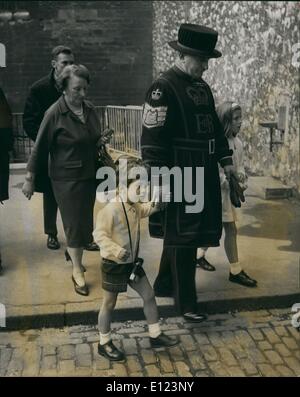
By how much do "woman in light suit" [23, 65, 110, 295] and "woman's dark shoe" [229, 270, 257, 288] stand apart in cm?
124

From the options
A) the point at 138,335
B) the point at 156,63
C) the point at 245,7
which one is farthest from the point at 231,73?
the point at 138,335

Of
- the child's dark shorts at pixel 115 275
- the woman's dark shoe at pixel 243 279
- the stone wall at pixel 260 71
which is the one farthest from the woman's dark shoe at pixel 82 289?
the stone wall at pixel 260 71

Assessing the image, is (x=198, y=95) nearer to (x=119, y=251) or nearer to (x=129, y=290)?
(x=119, y=251)

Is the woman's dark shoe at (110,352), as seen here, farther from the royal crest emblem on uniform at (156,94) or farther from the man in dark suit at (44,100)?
the man in dark suit at (44,100)

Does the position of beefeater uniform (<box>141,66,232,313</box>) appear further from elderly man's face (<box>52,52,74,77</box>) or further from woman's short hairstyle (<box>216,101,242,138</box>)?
elderly man's face (<box>52,52,74,77</box>)

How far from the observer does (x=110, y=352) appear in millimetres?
3807

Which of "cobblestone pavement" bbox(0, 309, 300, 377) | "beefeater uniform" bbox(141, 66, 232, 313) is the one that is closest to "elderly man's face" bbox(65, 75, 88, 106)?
"beefeater uniform" bbox(141, 66, 232, 313)

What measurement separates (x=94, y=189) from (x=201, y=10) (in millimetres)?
7759

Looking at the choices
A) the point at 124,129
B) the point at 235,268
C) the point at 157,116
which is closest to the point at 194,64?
the point at 157,116

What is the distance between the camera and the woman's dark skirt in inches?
179

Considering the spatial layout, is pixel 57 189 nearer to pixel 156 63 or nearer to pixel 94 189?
pixel 94 189

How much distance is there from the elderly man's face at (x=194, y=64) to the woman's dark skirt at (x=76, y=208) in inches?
47.0

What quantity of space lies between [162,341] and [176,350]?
0.37 ft

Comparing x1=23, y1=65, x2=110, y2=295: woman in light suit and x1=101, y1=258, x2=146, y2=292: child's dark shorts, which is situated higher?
x1=23, y1=65, x2=110, y2=295: woman in light suit
